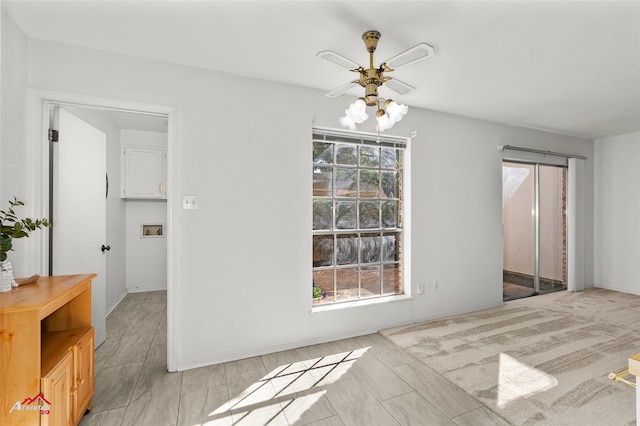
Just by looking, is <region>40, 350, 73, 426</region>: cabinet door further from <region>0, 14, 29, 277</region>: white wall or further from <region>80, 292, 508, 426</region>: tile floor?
<region>0, 14, 29, 277</region>: white wall

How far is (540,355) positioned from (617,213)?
3.95 metres

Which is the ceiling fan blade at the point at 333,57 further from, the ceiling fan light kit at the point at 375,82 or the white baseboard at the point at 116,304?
the white baseboard at the point at 116,304

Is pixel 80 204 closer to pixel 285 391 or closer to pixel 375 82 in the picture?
pixel 285 391

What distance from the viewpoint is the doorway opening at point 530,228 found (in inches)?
186

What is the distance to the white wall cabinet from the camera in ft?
15.3

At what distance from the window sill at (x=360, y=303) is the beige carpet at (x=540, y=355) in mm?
318

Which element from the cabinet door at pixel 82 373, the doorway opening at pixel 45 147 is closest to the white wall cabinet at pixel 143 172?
the doorway opening at pixel 45 147

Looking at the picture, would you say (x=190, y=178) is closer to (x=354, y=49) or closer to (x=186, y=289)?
(x=186, y=289)

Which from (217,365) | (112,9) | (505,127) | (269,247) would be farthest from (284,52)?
(505,127)

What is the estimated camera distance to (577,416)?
195 centimetres

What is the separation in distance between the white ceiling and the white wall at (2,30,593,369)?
0.18 m

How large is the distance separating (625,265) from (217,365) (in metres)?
6.33

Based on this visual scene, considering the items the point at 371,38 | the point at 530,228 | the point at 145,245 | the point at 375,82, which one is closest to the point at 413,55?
the point at 375,82

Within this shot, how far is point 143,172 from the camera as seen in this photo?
15.6 feet
